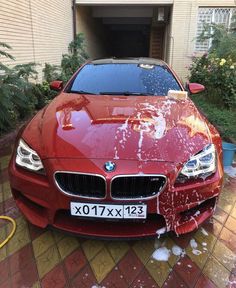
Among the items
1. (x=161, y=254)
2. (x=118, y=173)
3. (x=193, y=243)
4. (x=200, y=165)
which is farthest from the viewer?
(x=193, y=243)

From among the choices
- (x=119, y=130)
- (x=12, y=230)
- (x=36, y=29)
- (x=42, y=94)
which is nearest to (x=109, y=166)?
(x=119, y=130)

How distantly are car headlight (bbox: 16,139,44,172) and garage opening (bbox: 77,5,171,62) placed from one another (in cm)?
944

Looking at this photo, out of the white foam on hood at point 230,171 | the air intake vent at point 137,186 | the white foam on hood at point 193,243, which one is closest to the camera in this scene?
the air intake vent at point 137,186

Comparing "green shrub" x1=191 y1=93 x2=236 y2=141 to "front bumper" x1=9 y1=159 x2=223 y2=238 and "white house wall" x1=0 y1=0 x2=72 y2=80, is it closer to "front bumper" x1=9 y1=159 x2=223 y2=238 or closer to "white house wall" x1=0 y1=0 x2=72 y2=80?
"front bumper" x1=9 y1=159 x2=223 y2=238

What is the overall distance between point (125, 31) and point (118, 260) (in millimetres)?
19309

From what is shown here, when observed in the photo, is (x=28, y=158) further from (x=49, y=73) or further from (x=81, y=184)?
(x=49, y=73)

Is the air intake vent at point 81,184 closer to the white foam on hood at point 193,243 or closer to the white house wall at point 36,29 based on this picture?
the white foam on hood at point 193,243

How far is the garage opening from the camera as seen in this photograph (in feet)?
36.9

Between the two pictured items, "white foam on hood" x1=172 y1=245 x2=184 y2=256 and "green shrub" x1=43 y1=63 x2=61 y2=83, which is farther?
"green shrub" x1=43 y1=63 x2=61 y2=83

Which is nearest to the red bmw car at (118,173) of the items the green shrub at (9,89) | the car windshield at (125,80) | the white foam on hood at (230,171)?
the car windshield at (125,80)

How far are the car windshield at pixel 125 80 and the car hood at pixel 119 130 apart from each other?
1.04ft

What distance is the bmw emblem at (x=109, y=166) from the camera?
1754 mm

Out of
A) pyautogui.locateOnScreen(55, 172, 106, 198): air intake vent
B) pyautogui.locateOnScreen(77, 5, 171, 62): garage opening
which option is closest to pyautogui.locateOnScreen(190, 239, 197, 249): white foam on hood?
pyautogui.locateOnScreen(55, 172, 106, 198): air intake vent

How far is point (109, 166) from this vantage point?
176 centimetres
